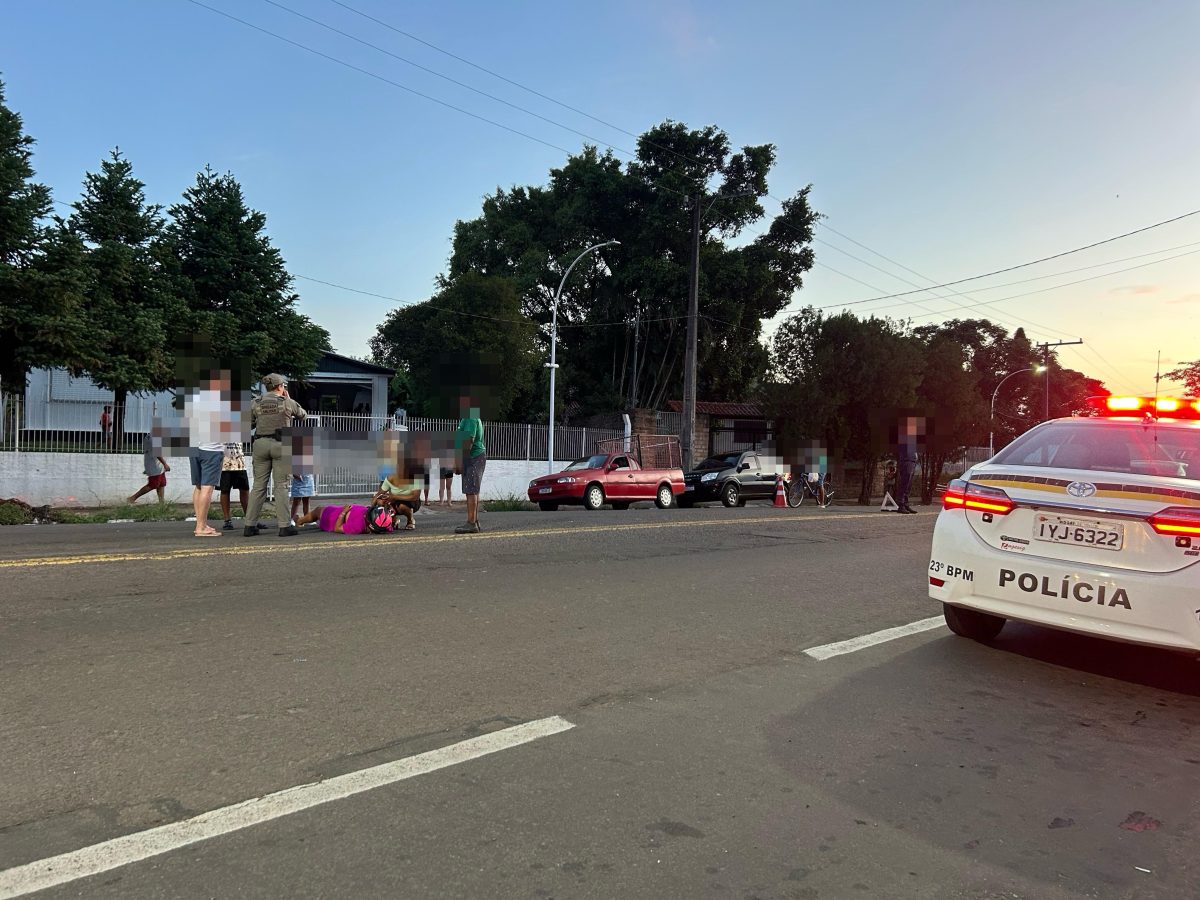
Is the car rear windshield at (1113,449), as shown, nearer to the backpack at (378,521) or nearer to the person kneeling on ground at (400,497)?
the backpack at (378,521)

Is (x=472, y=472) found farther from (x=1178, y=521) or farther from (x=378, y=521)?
(x=1178, y=521)

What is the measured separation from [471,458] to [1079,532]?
675 centimetres

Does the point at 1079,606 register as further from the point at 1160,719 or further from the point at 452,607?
the point at 452,607

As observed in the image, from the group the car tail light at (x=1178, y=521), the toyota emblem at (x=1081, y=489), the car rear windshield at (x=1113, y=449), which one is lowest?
the car tail light at (x=1178, y=521)

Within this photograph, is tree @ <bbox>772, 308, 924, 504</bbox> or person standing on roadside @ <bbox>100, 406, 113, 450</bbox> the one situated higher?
tree @ <bbox>772, 308, 924, 504</bbox>

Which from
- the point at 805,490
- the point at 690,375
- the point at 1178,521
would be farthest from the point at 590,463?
the point at 1178,521

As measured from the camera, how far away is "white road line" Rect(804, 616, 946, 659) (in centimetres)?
519

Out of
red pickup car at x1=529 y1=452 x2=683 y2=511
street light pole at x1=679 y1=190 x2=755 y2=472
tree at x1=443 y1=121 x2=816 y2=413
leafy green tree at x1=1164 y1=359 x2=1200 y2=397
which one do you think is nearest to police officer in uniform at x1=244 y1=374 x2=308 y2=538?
red pickup car at x1=529 y1=452 x2=683 y2=511

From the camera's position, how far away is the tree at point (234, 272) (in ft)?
85.7

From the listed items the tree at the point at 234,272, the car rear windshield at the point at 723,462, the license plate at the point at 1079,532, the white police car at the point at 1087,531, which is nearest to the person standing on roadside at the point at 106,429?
the tree at the point at 234,272

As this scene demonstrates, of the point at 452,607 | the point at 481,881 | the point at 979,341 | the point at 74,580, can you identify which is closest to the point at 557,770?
the point at 481,881

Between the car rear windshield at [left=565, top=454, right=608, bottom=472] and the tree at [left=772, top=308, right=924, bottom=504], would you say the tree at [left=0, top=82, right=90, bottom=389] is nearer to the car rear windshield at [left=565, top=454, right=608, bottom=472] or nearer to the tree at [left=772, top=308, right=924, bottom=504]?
the car rear windshield at [left=565, top=454, right=608, bottom=472]

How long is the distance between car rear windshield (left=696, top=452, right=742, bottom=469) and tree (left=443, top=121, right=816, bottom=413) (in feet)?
45.3

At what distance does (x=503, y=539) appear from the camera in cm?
927
